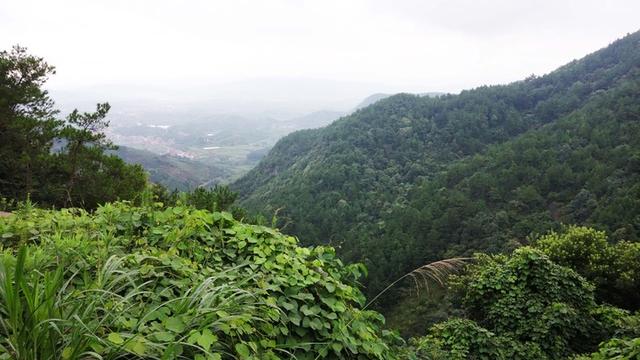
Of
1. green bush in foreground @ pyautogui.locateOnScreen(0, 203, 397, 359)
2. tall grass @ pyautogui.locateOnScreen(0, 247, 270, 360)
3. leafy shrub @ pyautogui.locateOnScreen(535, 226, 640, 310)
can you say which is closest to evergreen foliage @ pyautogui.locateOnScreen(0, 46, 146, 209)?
green bush in foreground @ pyautogui.locateOnScreen(0, 203, 397, 359)

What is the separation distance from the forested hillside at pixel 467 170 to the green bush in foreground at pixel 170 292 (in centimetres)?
898

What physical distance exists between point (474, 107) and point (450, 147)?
13.2m

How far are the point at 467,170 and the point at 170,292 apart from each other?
56.7 meters

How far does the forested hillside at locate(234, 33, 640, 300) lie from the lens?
127ft

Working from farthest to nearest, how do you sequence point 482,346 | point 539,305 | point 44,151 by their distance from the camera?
point 44,151 < point 539,305 < point 482,346

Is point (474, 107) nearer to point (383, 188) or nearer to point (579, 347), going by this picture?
point (383, 188)

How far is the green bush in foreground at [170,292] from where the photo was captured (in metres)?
1.53

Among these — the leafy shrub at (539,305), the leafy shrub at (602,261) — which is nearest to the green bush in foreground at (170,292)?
the leafy shrub at (539,305)

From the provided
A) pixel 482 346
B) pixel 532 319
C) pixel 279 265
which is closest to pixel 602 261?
pixel 532 319

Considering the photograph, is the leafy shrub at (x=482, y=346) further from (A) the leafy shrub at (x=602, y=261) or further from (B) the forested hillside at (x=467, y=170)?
(B) the forested hillside at (x=467, y=170)

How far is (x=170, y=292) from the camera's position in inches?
79.4

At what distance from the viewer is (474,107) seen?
79.9 meters

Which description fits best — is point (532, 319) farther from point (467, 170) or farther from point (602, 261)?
point (467, 170)

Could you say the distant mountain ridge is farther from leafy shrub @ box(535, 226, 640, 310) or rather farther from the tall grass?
the tall grass
